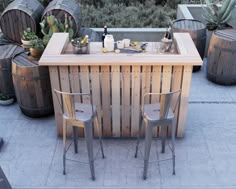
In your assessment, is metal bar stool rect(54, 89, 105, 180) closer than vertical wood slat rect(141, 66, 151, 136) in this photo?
Yes

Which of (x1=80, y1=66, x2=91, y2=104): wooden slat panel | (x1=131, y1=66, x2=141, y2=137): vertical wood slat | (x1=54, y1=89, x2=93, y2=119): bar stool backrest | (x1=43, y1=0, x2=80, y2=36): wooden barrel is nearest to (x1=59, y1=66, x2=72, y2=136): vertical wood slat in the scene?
(x1=80, y1=66, x2=91, y2=104): wooden slat panel

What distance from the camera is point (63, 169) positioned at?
348cm

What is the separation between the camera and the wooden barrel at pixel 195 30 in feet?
17.5

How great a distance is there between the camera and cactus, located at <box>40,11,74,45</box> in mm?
4410

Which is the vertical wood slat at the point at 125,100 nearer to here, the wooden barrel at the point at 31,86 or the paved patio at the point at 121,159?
the paved patio at the point at 121,159

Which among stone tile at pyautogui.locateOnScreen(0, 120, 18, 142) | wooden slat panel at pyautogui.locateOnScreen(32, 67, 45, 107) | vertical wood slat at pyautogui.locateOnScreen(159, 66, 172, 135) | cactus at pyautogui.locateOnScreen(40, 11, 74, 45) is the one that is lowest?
stone tile at pyautogui.locateOnScreen(0, 120, 18, 142)

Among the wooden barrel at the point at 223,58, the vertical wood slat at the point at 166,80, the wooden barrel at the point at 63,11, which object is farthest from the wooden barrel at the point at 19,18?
the wooden barrel at the point at 223,58

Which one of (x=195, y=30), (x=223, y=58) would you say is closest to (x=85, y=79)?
(x=223, y=58)

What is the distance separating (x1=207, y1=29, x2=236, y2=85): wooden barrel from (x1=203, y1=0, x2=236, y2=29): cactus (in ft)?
2.74

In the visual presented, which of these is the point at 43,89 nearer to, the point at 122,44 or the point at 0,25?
the point at 122,44

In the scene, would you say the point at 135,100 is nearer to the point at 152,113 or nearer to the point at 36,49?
the point at 152,113

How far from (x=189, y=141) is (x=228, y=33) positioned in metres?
2.05

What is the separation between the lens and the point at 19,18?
4922 mm

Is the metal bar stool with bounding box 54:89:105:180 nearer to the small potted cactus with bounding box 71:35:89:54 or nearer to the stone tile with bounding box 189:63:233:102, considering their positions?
the small potted cactus with bounding box 71:35:89:54
